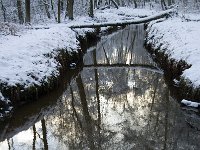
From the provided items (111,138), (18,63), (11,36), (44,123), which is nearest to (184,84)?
(111,138)

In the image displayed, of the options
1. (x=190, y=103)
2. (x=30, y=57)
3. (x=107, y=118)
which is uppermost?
(x=30, y=57)

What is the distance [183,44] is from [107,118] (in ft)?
19.1

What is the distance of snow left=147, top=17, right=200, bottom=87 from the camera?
11.5 m

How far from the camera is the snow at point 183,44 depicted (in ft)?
37.7

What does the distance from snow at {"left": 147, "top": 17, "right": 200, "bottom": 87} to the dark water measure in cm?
108

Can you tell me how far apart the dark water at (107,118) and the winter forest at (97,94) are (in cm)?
3

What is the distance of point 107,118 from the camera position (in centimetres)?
1047

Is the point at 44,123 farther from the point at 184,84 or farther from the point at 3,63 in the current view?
the point at 184,84

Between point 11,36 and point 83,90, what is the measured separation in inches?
229

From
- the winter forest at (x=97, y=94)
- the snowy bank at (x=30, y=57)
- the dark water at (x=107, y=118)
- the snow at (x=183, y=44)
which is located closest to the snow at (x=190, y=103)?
the winter forest at (x=97, y=94)

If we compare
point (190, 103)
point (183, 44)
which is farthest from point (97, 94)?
point (183, 44)

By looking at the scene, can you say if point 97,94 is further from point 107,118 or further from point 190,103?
point 190,103

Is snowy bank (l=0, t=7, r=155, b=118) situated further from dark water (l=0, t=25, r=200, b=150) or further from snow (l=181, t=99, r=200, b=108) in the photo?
snow (l=181, t=99, r=200, b=108)

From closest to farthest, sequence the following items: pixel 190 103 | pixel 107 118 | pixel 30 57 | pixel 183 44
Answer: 1. pixel 107 118
2. pixel 190 103
3. pixel 30 57
4. pixel 183 44
